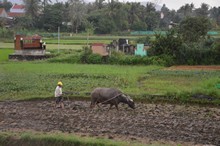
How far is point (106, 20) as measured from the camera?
2717 inches

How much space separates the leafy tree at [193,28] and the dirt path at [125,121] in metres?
25.1

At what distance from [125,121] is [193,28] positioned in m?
30.3

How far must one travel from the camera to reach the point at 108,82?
22.6 metres

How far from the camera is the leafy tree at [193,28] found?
135 feet

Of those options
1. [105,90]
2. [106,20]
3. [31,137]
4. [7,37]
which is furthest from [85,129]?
[106,20]

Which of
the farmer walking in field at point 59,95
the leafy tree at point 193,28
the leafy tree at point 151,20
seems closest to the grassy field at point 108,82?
the farmer walking in field at point 59,95

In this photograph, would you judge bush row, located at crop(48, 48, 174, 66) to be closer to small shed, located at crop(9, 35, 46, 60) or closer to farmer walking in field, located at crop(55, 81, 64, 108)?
small shed, located at crop(9, 35, 46, 60)

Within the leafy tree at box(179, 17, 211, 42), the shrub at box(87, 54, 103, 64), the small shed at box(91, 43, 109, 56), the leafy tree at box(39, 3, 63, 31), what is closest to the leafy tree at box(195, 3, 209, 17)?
the leafy tree at box(39, 3, 63, 31)

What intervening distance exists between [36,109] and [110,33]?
56.4 m

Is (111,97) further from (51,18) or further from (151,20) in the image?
(151,20)

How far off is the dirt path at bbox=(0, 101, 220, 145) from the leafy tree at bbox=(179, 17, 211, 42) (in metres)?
25.1

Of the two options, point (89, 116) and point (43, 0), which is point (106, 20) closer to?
point (43, 0)

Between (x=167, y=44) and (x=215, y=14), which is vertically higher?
(x=215, y=14)

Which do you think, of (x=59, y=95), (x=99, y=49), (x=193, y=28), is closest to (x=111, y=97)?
(x=59, y=95)
